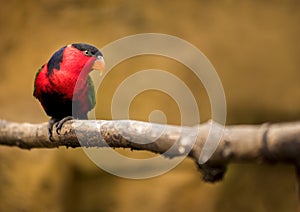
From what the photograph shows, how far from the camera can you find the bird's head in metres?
0.74

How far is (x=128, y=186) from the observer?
5.97 feet

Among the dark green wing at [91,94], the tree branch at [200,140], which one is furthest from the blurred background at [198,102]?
the tree branch at [200,140]

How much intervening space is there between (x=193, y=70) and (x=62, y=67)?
1.04 metres

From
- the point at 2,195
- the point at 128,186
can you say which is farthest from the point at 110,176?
the point at 2,195

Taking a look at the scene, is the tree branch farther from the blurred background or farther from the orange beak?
the blurred background

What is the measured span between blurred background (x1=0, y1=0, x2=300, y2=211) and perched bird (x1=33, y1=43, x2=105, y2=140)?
720 mm

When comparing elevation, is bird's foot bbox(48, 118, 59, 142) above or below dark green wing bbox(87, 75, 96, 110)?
below

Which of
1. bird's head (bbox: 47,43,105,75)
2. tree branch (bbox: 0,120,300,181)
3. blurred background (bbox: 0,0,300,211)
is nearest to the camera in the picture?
tree branch (bbox: 0,120,300,181)

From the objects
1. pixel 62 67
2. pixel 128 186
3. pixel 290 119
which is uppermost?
pixel 62 67

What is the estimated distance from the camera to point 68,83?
0.77 meters

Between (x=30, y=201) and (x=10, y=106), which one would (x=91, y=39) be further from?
(x=30, y=201)

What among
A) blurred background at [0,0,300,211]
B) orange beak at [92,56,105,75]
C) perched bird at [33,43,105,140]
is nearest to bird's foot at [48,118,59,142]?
perched bird at [33,43,105,140]

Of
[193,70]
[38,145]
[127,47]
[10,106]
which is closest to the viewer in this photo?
[38,145]

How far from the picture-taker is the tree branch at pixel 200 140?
46 centimetres
